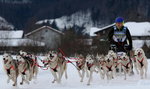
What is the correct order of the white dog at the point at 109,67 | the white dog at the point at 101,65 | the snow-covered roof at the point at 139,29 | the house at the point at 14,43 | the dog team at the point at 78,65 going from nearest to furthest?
the dog team at the point at 78,65 → the white dog at the point at 109,67 → the white dog at the point at 101,65 → the house at the point at 14,43 → the snow-covered roof at the point at 139,29

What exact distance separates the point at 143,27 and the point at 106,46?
84.9 ft

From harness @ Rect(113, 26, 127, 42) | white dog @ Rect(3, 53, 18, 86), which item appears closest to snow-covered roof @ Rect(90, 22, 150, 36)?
harness @ Rect(113, 26, 127, 42)

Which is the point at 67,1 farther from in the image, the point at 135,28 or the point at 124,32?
the point at 124,32

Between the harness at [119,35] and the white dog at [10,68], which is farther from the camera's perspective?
the harness at [119,35]

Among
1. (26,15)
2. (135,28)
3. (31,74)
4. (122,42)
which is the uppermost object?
(26,15)

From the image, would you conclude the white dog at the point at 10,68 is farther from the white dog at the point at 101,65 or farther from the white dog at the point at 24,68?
the white dog at the point at 101,65

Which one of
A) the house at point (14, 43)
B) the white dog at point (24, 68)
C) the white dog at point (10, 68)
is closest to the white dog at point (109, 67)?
the white dog at point (24, 68)

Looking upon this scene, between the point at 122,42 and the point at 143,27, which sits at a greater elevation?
the point at 143,27

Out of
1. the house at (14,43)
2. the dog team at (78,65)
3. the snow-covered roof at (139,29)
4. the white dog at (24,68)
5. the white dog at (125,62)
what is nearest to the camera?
the dog team at (78,65)

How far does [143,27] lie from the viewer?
4978 centimetres

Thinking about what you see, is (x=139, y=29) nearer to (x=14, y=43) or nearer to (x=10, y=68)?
(x=14, y=43)

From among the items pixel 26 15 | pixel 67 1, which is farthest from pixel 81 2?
pixel 26 15

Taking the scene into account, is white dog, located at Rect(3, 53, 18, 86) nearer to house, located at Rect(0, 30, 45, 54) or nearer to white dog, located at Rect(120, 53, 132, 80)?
white dog, located at Rect(120, 53, 132, 80)

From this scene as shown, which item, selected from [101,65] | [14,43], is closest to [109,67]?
[101,65]
